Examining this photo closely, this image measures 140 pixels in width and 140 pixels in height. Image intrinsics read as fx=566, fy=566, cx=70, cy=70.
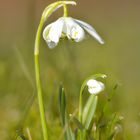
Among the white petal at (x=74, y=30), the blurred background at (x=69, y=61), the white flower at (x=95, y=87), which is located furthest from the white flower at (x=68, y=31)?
the blurred background at (x=69, y=61)

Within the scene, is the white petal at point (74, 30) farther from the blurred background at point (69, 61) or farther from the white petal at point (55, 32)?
the blurred background at point (69, 61)

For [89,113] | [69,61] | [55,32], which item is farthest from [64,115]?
[69,61]

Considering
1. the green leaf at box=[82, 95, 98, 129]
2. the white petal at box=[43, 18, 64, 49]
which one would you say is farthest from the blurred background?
the white petal at box=[43, 18, 64, 49]

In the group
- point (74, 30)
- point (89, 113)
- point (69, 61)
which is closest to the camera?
point (74, 30)

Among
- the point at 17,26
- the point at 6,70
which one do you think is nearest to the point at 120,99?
the point at 6,70

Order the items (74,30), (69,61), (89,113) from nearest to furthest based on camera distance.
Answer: (74,30) < (89,113) < (69,61)

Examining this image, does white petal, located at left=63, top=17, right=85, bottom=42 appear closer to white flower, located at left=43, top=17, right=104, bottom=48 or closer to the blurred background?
white flower, located at left=43, top=17, right=104, bottom=48

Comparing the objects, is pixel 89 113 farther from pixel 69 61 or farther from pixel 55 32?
pixel 69 61
